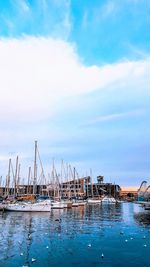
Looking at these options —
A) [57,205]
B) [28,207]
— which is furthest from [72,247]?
[57,205]

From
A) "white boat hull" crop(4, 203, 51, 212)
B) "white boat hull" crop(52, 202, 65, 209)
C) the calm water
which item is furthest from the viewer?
"white boat hull" crop(52, 202, 65, 209)

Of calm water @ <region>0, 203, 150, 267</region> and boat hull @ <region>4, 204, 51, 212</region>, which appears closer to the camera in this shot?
calm water @ <region>0, 203, 150, 267</region>

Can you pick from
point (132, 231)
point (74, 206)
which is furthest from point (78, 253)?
point (74, 206)

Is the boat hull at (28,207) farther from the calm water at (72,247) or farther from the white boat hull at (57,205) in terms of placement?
the calm water at (72,247)

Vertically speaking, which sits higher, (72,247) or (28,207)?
(28,207)

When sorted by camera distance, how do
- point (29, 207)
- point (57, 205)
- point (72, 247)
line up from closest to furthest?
1. point (72, 247)
2. point (29, 207)
3. point (57, 205)

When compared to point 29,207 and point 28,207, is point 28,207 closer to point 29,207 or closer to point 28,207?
point 28,207

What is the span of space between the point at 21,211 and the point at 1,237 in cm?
4659

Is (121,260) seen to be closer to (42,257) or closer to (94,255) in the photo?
(94,255)

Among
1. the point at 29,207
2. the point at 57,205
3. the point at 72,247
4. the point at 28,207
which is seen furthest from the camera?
the point at 57,205

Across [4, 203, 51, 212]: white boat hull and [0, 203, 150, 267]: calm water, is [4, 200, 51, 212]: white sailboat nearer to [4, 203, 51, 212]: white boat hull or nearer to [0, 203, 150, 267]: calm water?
[4, 203, 51, 212]: white boat hull

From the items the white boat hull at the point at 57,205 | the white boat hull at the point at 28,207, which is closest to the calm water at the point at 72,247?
the white boat hull at the point at 28,207

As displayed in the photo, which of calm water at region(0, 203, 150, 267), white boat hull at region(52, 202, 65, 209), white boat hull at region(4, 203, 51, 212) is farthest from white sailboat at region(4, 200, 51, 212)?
calm water at region(0, 203, 150, 267)

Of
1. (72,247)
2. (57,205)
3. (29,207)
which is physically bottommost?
(72,247)
